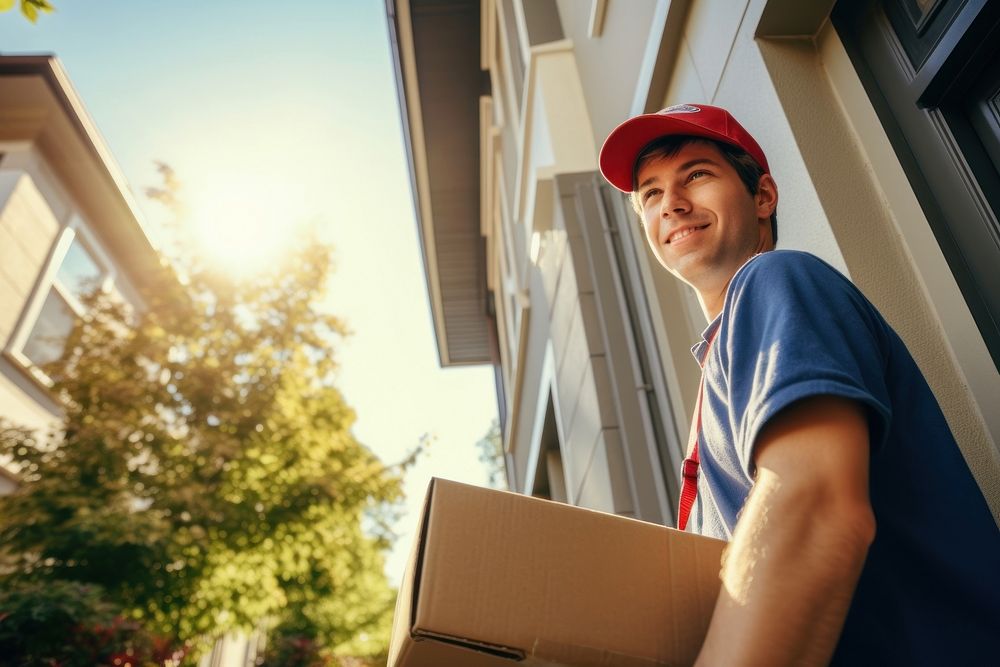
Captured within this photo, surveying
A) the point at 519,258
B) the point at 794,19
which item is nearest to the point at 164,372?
the point at 519,258

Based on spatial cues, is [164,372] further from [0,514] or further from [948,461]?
[948,461]

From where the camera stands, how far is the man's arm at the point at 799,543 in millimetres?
663

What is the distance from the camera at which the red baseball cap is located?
4.63 ft

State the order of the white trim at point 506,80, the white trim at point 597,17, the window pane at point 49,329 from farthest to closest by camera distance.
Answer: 1. the window pane at point 49,329
2. the white trim at point 506,80
3. the white trim at point 597,17

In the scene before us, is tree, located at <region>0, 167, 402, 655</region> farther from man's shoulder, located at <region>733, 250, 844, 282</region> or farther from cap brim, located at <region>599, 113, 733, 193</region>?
man's shoulder, located at <region>733, 250, 844, 282</region>

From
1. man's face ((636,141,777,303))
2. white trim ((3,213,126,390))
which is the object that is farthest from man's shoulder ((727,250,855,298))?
white trim ((3,213,126,390))

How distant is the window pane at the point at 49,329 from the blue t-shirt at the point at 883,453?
43.9ft

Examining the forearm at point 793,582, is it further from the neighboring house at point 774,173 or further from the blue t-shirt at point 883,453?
the neighboring house at point 774,173

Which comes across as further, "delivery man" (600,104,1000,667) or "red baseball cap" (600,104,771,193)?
"red baseball cap" (600,104,771,193)

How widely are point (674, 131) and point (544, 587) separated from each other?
1.04 meters

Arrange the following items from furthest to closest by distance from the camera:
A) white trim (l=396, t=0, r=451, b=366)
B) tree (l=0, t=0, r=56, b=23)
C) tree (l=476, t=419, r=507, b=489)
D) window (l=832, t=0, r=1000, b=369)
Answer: tree (l=476, t=419, r=507, b=489), white trim (l=396, t=0, r=451, b=366), tree (l=0, t=0, r=56, b=23), window (l=832, t=0, r=1000, b=369)

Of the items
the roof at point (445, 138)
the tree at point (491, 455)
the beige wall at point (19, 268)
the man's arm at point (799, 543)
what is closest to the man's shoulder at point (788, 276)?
the man's arm at point (799, 543)

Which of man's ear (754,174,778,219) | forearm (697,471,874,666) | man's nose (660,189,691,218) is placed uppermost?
man's ear (754,174,778,219)

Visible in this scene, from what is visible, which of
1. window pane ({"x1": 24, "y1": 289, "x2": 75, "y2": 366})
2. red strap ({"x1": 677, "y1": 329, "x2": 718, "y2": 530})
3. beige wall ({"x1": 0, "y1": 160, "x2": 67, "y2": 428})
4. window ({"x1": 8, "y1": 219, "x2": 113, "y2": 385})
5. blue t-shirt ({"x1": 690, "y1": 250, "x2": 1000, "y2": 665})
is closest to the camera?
blue t-shirt ({"x1": 690, "y1": 250, "x2": 1000, "y2": 665})
